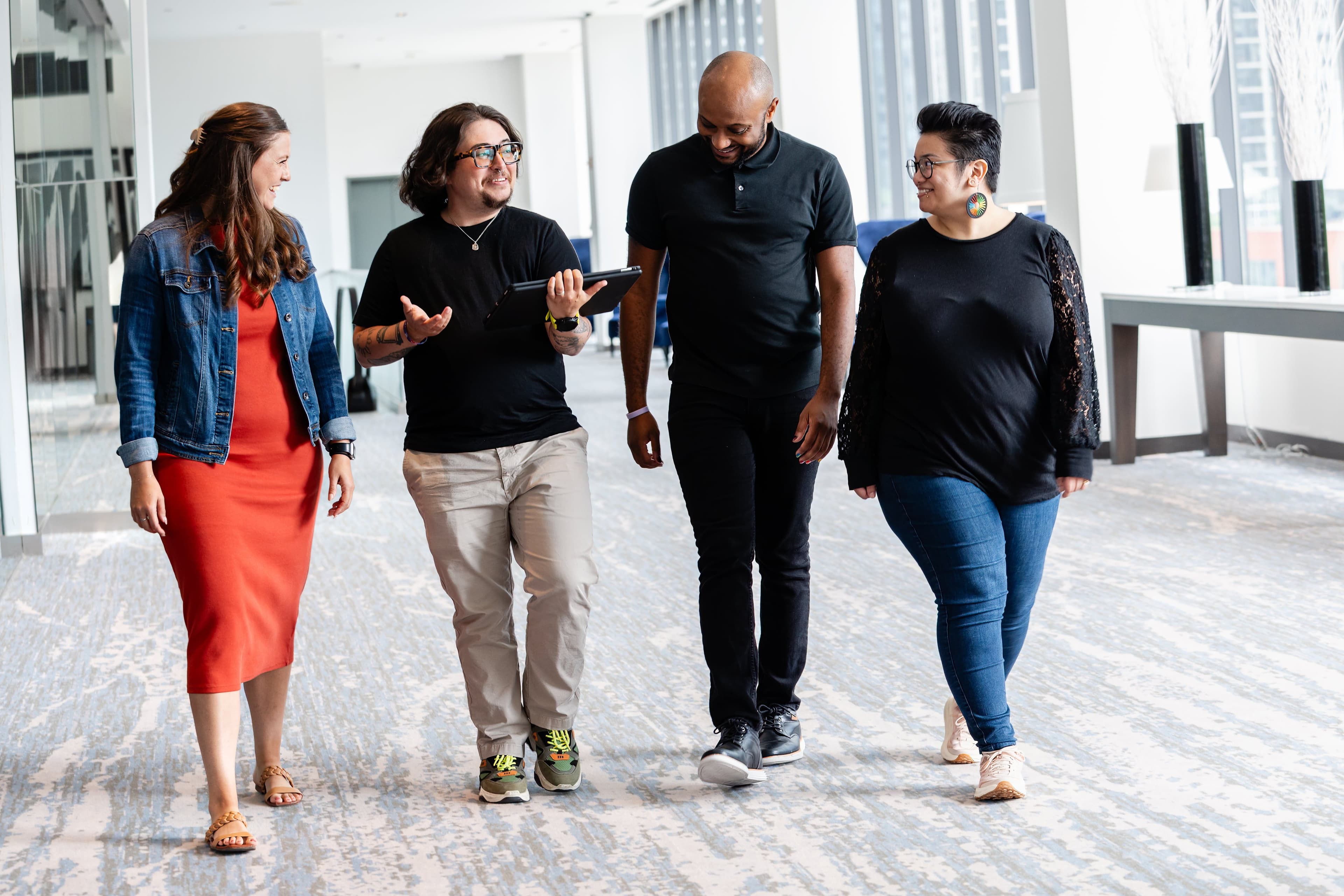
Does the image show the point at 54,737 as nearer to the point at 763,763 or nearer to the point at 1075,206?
the point at 763,763

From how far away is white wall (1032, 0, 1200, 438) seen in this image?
6656mm

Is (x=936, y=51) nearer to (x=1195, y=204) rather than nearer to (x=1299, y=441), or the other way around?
(x=1195, y=204)

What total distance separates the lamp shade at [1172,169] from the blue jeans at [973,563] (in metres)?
4.16

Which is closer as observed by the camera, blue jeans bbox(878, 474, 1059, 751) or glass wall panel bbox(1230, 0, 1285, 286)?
blue jeans bbox(878, 474, 1059, 751)

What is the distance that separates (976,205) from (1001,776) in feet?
3.50

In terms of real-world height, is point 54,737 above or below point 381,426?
below

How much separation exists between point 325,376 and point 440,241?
14.6 inches

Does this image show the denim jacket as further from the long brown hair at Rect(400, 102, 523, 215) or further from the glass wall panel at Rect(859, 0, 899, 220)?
the glass wall panel at Rect(859, 0, 899, 220)

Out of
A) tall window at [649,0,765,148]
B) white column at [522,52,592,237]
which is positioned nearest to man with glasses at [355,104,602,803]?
tall window at [649,0,765,148]

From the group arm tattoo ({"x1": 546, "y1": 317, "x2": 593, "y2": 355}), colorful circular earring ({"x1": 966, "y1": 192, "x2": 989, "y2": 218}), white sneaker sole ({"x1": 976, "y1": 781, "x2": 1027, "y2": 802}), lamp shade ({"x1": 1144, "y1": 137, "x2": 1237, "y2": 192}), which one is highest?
lamp shade ({"x1": 1144, "y1": 137, "x2": 1237, "y2": 192})

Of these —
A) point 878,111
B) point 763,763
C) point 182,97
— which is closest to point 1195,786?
point 763,763

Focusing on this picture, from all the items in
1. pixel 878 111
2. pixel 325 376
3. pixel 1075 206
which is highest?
pixel 878 111

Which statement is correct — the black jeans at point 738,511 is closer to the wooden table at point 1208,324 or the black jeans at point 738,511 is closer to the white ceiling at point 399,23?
the wooden table at point 1208,324

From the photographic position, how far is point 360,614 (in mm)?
4480
